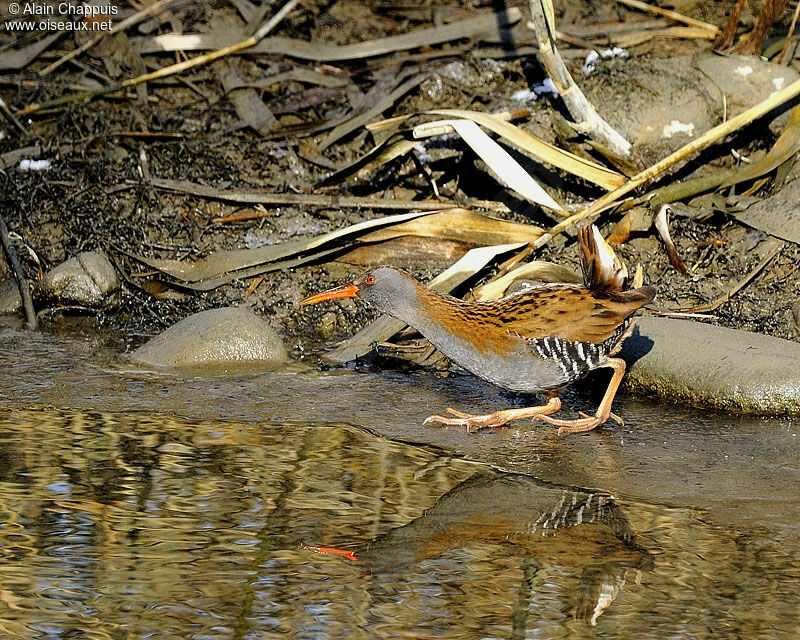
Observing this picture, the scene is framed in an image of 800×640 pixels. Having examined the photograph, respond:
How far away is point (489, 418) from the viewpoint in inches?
191

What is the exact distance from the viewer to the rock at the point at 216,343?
5.64 m

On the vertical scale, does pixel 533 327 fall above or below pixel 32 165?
below

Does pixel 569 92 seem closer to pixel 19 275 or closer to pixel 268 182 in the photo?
pixel 268 182

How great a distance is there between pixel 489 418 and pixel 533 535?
4.16 feet

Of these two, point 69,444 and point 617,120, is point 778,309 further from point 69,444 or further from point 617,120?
point 69,444

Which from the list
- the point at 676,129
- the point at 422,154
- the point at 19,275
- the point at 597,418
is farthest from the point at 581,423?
the point at 19,275

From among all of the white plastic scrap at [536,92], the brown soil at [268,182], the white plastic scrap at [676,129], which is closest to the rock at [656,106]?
the white plastic scrap at [676,129]

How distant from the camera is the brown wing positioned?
4.70 m

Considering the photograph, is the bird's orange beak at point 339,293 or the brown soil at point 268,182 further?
the brown soil at point 268,182

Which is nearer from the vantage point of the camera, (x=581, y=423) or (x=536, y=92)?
(x=581, y=423)

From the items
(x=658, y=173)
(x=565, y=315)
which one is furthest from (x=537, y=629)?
(x=658, y=173)

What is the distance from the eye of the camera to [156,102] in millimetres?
7965

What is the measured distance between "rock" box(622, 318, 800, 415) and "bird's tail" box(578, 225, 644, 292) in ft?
1.82

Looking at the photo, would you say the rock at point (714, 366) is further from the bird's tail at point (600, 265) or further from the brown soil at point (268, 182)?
the brown soil at point (268, 182)
